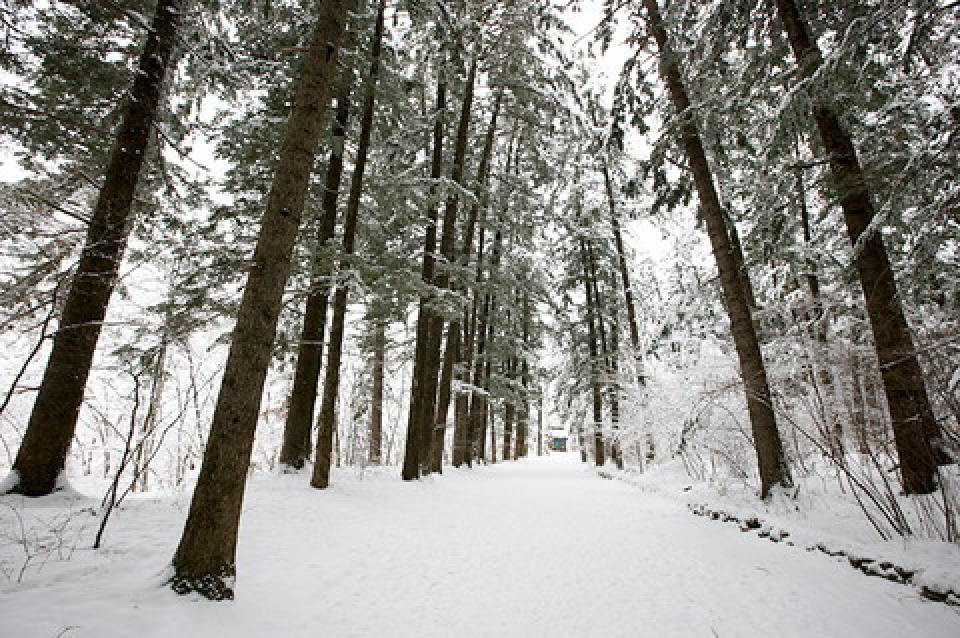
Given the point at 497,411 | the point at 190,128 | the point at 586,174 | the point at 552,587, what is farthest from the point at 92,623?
the point at 497,411

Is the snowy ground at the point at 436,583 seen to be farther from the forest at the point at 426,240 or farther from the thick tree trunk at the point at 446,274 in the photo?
the thick tree trunk at the point at 446,274

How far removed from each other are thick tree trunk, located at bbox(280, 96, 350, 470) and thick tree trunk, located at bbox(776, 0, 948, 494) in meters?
7.45

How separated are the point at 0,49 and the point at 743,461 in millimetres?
13079

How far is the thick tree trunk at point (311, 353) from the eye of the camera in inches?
321

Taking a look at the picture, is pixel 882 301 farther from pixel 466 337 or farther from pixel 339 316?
pixel 466 337

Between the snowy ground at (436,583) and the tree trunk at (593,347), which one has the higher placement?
the tree trunk at (593,347)

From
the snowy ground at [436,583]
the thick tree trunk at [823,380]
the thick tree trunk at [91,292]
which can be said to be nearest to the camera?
the snowy ground at [436,583]

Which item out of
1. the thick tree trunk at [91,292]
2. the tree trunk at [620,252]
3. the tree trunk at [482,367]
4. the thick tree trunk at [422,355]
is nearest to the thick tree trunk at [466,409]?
the tree trunk at [482,367]

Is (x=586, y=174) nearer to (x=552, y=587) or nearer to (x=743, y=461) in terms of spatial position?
(x=743, y=461)

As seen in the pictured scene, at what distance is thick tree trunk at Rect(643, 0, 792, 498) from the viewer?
6.40 metres

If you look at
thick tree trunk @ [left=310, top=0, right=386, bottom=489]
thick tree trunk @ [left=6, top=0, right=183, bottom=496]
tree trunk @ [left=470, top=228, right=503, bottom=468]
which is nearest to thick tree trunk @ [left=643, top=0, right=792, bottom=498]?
thick tree trunk @ [left=310, top=0, right=386, bottom=489]

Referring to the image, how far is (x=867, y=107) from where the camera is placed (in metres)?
5.84

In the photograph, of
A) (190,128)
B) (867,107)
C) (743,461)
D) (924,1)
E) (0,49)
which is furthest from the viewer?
(743,461)

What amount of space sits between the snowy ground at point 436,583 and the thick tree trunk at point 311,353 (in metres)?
2.30
